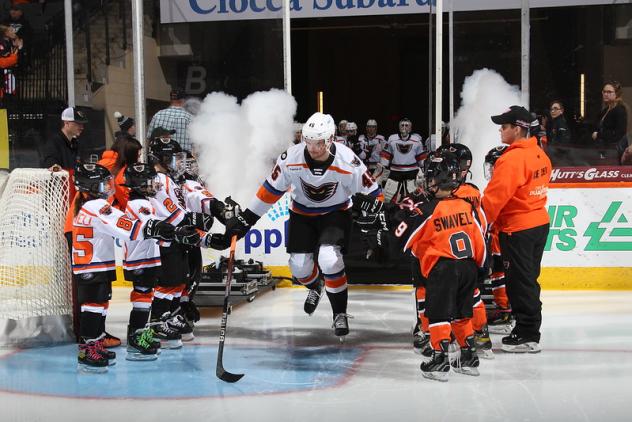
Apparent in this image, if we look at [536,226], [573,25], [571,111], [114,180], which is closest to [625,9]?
[573,25]

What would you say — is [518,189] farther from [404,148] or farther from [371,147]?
[371,147]

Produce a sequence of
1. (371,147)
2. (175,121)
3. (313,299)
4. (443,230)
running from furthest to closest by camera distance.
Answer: (371,147), (175,121), (313,299), (443,230)

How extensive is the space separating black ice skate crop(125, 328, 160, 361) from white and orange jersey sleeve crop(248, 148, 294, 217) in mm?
968

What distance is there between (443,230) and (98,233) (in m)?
1.74

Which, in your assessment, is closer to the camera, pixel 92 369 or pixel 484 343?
pixel 92 369

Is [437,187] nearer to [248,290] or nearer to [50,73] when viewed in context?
[248,290]

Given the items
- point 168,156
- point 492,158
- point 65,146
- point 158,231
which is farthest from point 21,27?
point 492,158

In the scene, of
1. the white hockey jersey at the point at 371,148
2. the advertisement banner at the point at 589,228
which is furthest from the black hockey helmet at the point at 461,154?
the white hockey jersey at the point at 371,148

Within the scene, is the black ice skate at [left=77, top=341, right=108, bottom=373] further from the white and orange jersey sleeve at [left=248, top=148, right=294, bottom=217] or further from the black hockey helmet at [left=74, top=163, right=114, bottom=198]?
the white and orange jersey sleeve at [left=248, top=148, right=294, bottom=217]

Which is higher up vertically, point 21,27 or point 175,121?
point 21,27

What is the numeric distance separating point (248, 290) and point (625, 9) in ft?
13.2

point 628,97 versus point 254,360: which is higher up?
point 628,97

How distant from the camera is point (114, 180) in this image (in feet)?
17.3

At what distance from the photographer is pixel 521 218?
16.0 feet
